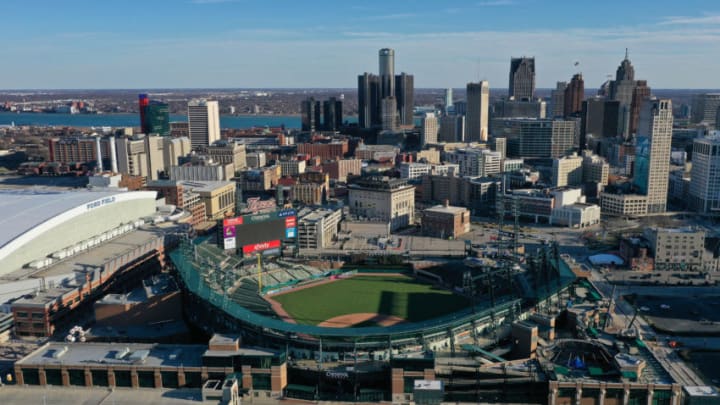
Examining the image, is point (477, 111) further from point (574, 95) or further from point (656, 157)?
point (656, 157)

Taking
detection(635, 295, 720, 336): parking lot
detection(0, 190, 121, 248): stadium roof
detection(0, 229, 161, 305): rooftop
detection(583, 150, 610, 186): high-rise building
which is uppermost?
detection(0, 190, 121, 248): stadium roof

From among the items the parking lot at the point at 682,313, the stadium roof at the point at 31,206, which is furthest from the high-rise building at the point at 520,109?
the stadium roof at the point at 31,206

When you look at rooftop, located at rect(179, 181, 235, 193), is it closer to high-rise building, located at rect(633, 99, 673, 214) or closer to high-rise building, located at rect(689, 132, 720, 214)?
high-rise building, located at rect(633, 99, 673, 214)

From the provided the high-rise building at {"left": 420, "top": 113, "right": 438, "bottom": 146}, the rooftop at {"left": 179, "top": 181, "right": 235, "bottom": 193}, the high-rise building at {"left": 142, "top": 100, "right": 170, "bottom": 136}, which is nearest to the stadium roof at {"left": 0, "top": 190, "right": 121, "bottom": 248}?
the rooftop at {"left": 179, "top": 181, "right": 235, "bottom": 193}

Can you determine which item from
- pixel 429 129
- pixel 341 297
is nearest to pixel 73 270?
pixel 341 297

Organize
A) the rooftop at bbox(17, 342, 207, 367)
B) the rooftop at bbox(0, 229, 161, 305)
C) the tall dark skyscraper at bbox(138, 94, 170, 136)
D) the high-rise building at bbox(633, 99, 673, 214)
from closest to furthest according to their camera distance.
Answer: the rooftop at bbox(17, 342, 207, 367) → the rooftop at bbox(0, 229, 161, 305) → the high-rise building at bbox(633, 99, 673, 214) → the tall dark skyscraper at bbox(138, 94, 170, 136)

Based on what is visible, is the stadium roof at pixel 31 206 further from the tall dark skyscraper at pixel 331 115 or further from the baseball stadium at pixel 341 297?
the tall dark skyscraper at pixel 331 115
